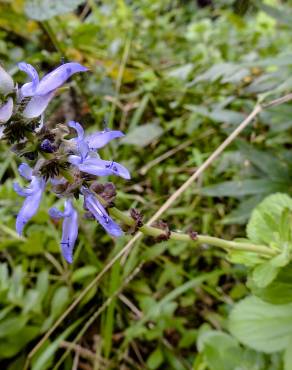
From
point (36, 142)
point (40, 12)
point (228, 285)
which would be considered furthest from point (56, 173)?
point (40, 12)

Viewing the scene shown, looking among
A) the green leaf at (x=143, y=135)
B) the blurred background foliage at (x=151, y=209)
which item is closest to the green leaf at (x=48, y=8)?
the blurred background foliage at (x=151, y=209)

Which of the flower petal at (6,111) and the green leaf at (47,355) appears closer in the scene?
the flower petal at (6,111)

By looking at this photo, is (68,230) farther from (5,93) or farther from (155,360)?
(155,360)

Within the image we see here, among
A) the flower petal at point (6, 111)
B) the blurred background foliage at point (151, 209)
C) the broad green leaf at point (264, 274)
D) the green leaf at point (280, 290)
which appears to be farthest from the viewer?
the blurred background foliage at point (151, 209)

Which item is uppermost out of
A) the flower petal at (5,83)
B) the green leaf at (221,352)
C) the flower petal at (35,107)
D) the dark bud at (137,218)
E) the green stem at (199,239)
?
the flower petal at (5,83)

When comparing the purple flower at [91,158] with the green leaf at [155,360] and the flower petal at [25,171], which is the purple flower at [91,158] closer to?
the flower petal at [25,171]

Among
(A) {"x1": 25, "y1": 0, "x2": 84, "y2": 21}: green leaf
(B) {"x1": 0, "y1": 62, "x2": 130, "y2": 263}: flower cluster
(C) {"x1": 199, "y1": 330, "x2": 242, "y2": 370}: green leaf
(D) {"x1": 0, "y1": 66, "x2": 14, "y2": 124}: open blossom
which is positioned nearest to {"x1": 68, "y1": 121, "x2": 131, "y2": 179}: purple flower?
(B) {"x1": 0, "y1": 62, "x2": 130, "y2": 263}: flower cluster
